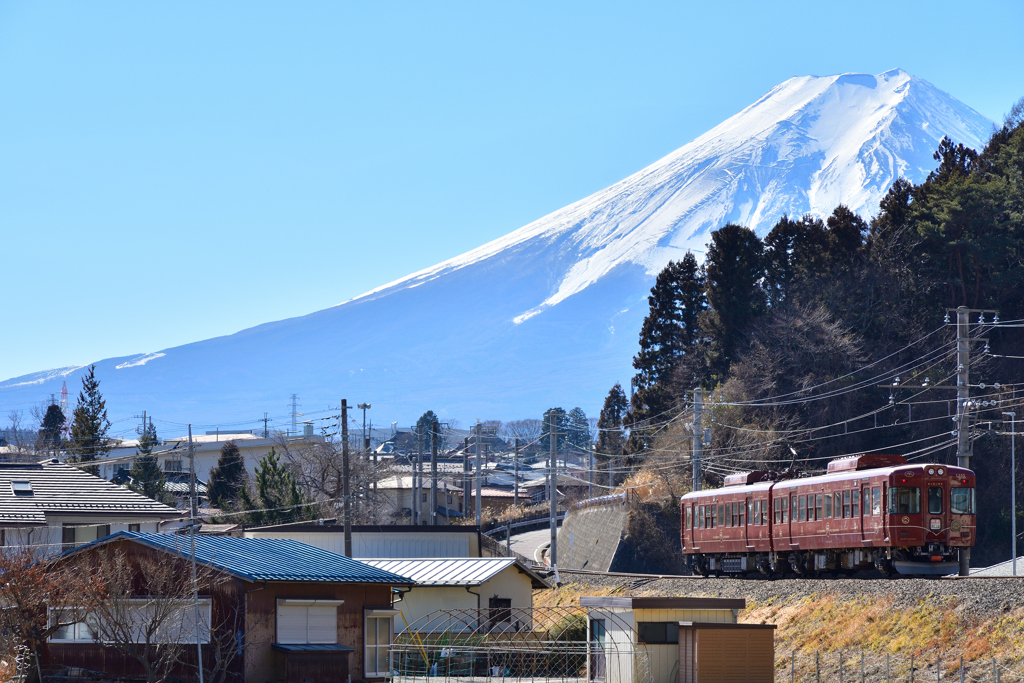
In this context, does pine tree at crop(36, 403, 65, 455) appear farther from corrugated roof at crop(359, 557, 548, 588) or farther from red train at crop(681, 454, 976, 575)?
red train at crop(681, 454, 976, 575)

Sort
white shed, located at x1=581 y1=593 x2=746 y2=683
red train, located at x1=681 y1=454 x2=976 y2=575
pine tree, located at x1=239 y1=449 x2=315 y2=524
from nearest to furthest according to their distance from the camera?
white shed, located at x1=581 y1=593 x2=746 y2=683 < red train, located at x1=681 y1=454 x2=976 y2=575 < pine tree, located at x1=239 y1=449 x2=315 y2=524

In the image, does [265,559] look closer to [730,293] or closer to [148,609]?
[148,609]

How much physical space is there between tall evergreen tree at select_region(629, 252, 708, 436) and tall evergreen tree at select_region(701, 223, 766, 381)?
329cm

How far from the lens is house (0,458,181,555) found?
32125 millimetres

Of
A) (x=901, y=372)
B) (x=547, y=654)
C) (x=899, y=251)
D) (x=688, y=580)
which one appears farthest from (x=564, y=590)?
(x=899, y=251)

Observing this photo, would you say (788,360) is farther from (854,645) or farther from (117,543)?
(117,543)

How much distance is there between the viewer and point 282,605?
23.8m

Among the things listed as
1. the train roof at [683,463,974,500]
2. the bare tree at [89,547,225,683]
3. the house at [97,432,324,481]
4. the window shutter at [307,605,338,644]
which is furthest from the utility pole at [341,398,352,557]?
the house at [97,432,324,481]

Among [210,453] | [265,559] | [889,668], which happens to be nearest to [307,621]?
[265,559]

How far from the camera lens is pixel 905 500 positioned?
28625 millimetres

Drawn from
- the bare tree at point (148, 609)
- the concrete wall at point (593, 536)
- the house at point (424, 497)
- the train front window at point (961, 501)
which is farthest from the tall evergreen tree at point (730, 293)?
the bare tree at point (148, 609)

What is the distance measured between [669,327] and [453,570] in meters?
35.0

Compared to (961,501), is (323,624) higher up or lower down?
lower down

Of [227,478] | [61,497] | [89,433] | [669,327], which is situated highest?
[669,327]
